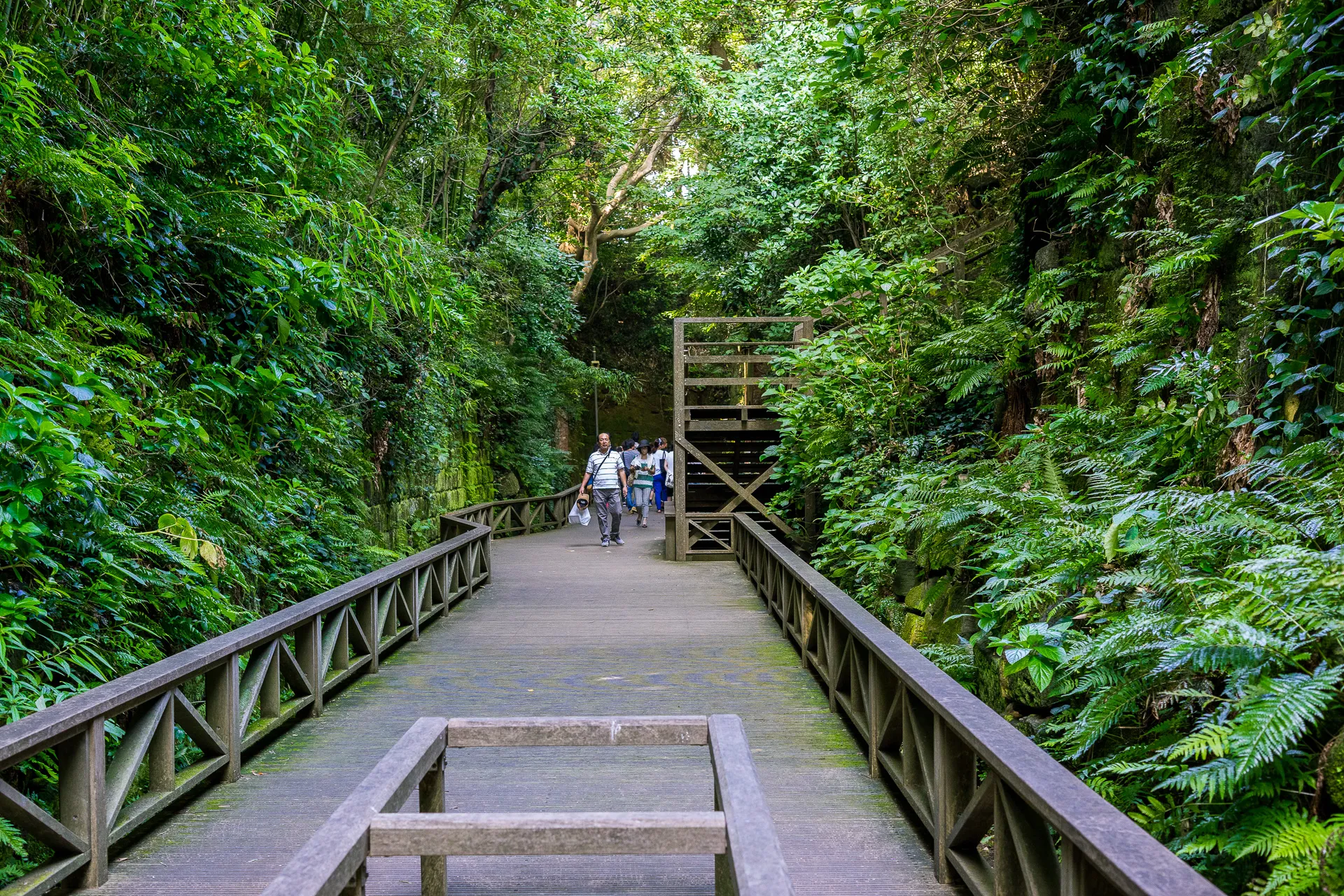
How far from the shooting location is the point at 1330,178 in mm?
→ 3730

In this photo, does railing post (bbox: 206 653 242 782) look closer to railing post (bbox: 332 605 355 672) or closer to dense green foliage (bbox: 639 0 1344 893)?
railing post (bbox: 332 605 355 672)

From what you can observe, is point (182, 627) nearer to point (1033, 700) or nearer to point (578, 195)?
point (1033, 700)

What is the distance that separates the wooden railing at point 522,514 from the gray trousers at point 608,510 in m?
1.79

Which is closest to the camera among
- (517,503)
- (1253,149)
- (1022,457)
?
(1253,149)

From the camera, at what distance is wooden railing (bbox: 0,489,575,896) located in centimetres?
302

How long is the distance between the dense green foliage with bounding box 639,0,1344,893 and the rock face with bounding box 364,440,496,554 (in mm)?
4959

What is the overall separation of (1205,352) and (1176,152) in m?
1.26

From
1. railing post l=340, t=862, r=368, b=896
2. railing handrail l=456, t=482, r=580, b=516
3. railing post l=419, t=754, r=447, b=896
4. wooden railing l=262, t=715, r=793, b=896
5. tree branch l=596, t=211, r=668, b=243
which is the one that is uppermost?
tree branch l=596, t=211, r=668, b=243

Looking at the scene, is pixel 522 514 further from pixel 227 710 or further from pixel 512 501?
pixel 227 710

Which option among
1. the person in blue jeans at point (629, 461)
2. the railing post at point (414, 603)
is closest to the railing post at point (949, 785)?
the railing post at point (414, 603)

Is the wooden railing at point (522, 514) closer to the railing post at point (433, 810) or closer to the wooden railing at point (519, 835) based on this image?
the railing post at point (433, 810)

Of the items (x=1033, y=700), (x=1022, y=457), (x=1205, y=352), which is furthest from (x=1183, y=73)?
(x=1033, y=700)

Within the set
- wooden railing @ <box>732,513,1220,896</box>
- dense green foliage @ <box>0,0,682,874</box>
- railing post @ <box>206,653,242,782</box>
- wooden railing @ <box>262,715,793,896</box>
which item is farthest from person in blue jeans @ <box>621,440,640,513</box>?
wooden railing @ <box>262,715,793,896</box>

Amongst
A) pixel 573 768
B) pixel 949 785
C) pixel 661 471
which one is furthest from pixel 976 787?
pixel 661 471
